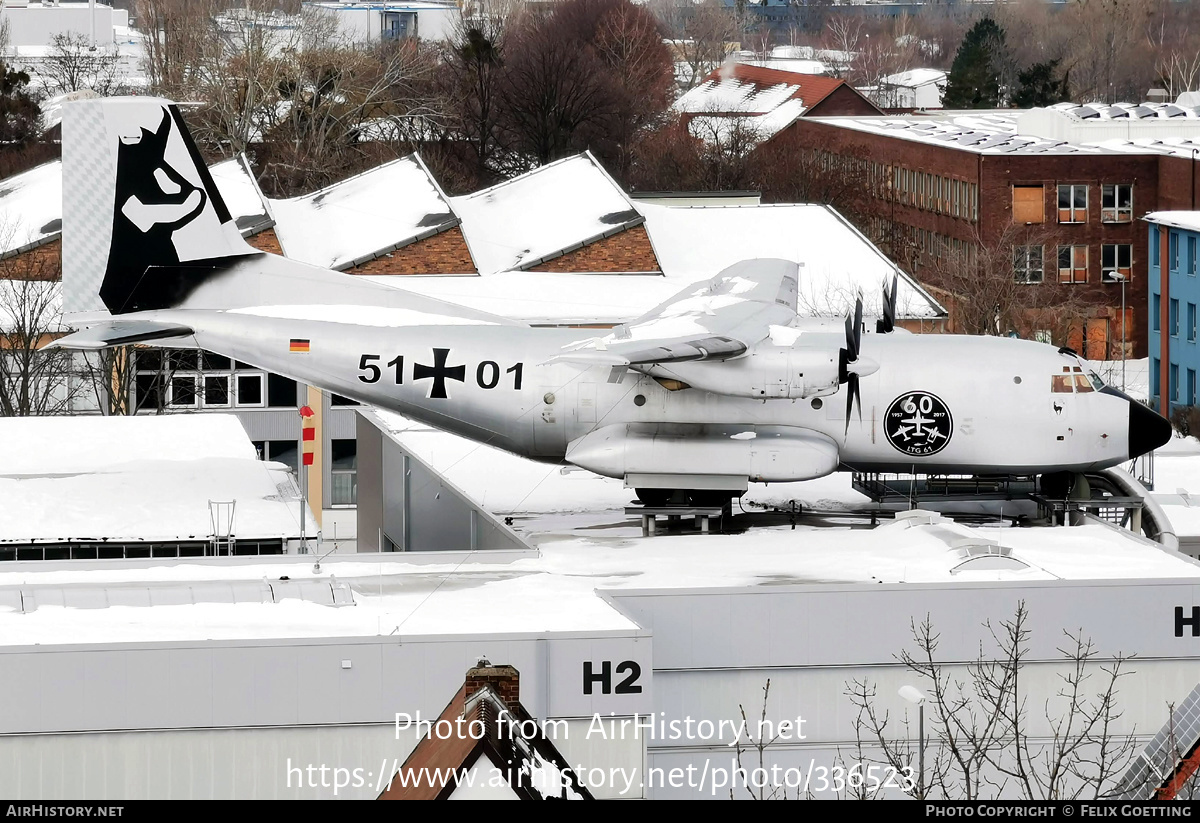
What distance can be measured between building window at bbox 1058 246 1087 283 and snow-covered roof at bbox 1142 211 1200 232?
450 inches

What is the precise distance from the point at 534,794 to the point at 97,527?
1692cm

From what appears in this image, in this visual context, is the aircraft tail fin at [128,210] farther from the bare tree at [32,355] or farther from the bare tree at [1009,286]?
the bare tree at [1009,286]

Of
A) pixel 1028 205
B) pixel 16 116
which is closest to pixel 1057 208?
pixel 1028 205

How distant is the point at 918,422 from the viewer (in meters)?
34.5

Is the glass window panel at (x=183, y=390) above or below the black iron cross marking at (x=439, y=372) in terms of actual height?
below

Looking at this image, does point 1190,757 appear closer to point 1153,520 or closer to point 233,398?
point 1153,520

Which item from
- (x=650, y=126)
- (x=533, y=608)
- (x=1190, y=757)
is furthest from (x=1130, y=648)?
(x=650, y=126)

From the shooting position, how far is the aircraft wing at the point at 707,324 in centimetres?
3050

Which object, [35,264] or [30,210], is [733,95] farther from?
[35,264]

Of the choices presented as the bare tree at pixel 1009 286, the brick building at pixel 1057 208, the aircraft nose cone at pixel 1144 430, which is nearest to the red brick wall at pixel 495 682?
the aircraft nose cone at pixel 1144 430

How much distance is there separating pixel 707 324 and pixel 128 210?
41.1ft

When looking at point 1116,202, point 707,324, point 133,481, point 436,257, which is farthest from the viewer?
point 1116,202

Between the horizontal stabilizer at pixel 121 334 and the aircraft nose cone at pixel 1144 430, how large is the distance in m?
18.1

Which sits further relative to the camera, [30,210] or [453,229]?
[30,210]
